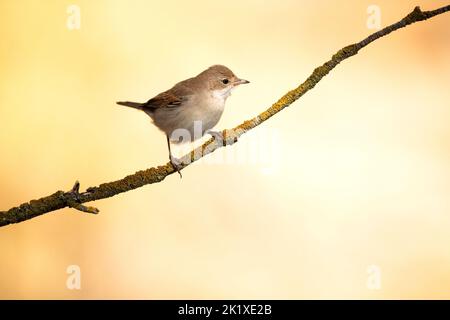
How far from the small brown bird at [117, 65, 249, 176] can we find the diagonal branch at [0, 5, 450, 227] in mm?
925

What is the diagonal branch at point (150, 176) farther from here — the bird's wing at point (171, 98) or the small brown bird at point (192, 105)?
the bird's wing at point (171, 98)

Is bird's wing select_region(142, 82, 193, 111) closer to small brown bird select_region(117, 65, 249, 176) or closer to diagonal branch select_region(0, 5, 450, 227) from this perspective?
small brown bird select_region(117, 65, 249, 176)

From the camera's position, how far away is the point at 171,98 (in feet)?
8.16

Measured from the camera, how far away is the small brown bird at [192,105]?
237cm

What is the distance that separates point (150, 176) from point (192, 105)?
1070 mm

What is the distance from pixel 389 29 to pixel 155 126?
163 centimetres

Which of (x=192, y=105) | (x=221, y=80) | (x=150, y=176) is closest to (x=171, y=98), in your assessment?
(x=192, y=105)

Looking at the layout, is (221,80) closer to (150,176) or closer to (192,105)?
(192,105)

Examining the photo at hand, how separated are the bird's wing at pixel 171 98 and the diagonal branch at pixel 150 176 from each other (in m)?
1.11

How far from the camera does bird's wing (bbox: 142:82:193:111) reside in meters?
2.48

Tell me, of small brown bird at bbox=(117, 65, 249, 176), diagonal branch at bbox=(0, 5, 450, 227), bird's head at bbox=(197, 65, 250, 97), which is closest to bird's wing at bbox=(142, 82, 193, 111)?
small brown bird at bbox=(117, 65, 249, 176)

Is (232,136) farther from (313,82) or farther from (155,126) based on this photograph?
(155,126)

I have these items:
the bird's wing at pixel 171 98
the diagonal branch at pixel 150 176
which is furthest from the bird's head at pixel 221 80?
the diagonal branch at pixel 150 176

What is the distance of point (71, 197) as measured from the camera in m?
1.32
